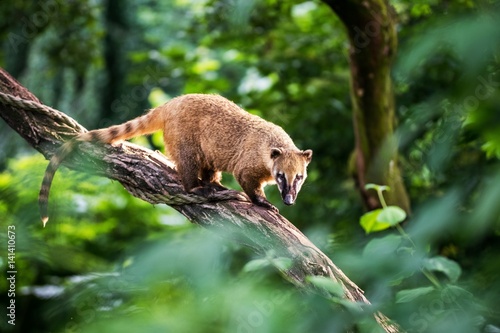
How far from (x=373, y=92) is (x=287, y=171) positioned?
174cm

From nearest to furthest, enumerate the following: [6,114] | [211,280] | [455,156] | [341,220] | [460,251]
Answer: [211,280] → [6,114] → [460,251] → [455,156] → [341,220]

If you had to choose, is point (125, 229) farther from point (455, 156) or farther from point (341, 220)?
point (455, 156)

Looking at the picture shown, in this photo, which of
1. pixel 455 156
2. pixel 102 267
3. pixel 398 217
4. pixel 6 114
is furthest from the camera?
pixel 455 156

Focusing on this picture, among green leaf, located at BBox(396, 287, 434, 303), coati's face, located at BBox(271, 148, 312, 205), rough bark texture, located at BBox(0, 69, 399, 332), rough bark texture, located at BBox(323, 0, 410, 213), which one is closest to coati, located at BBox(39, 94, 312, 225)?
coati's face, located at BBox(271, 148, 312, 205)

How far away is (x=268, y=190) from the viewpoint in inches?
292

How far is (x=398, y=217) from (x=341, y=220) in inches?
153

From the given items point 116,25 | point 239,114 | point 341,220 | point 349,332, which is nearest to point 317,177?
point 341,220

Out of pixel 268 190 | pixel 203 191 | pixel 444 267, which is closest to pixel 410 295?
pixel 444 267

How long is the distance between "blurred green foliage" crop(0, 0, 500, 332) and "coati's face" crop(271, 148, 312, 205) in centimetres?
58

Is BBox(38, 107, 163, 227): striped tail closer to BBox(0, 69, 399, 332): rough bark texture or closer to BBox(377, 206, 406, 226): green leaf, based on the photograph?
BBox(0, 69, 399, 332): rough bark texture

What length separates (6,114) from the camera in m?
4.60

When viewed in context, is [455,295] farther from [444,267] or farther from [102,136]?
[102,136]

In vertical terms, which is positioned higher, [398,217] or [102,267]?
[102,267]

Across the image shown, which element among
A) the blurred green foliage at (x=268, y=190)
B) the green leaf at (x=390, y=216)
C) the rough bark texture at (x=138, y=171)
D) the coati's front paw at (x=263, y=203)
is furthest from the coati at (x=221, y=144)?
the green leaf at (x=390, y=216)
